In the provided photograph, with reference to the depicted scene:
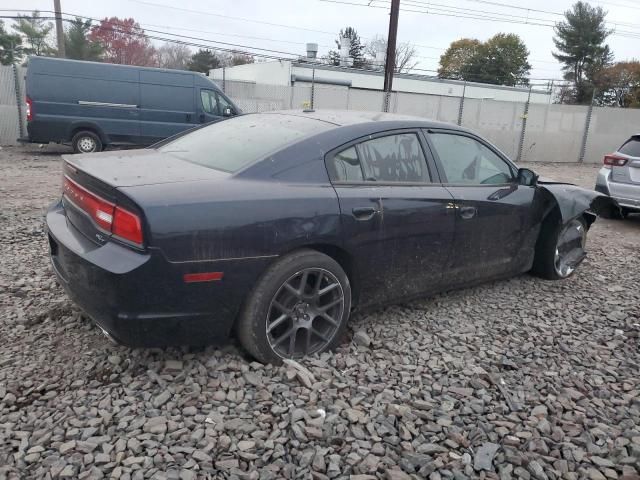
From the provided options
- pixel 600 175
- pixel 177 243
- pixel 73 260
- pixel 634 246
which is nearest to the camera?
pixel 177 243

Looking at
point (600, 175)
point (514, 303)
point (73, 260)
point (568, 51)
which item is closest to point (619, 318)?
point (514, 303)

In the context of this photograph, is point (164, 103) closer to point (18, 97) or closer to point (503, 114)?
point (18, 97)

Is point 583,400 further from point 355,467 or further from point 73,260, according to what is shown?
point 73,260

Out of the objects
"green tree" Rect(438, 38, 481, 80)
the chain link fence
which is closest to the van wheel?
the chain link fence

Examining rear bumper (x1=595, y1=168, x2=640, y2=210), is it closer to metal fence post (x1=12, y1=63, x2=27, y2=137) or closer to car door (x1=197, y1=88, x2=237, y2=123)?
car door (x1=197, y1=88, x2=237, y2=123)

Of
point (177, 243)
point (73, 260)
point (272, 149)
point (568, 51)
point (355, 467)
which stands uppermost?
point (568, 51)

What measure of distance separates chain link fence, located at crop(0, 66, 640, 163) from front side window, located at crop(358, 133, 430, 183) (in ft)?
42.3

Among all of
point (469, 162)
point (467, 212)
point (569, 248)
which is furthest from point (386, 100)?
point (467, 212)

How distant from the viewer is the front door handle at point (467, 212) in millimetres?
3678

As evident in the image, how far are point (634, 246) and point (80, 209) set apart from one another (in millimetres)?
6397

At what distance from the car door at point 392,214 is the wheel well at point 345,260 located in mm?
32

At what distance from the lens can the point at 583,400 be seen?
112 inches

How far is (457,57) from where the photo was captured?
59.1 metres

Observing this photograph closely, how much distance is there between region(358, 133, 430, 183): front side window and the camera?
3.31 meters
